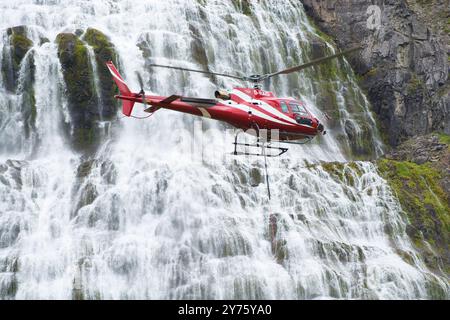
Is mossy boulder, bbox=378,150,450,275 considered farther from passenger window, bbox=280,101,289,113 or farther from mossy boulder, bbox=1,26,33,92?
mossy boulder, bbox=1,26,33,92

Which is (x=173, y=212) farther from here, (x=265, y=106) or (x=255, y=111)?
(x=265, y=106)

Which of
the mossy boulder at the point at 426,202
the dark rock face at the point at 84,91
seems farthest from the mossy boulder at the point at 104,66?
the mossy boulder at the point at 426,202

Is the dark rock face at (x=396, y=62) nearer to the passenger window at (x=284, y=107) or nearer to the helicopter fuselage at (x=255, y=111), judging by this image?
the helicopter fuselage at (x=255, y=111)


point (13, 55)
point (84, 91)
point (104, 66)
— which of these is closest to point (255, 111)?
point (84, 91)

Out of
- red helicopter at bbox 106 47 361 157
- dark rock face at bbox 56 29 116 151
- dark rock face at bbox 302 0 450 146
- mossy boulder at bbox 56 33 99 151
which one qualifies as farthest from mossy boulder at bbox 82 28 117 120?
dark rock face at bbox 302 0 450 146

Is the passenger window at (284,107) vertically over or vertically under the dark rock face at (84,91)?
under
